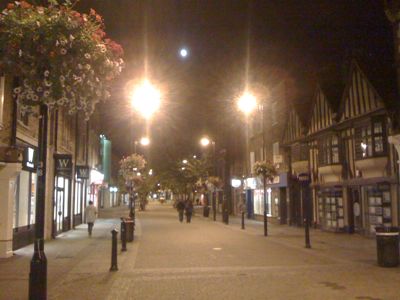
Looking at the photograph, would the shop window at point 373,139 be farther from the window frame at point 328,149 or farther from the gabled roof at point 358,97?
the window frame at point 328,149

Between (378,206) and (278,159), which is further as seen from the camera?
(278,159)

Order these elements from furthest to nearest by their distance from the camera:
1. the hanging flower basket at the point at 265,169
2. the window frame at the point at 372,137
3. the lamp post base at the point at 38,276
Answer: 1. the hanging flower basket at the point at 265,169
2. the window frame at the point at 372,137
3. the lamp post base at the point at 38,276

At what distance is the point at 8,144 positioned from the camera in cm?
1623

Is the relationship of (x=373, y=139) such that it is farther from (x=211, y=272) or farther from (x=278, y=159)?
(x=211, y=272)

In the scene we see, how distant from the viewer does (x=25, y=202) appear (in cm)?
1906

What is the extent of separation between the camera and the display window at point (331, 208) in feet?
82.4

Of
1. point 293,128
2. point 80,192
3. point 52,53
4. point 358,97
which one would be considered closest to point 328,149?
point 358,97

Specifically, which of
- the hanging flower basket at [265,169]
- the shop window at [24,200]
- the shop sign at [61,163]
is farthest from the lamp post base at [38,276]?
the hanging flower basket at [265,169]

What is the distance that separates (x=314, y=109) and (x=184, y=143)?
4003cm

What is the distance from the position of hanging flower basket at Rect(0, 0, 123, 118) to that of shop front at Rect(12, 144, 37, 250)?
9142 mm

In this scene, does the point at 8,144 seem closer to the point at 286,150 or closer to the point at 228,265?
the point at 228,265

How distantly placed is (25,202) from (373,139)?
14058 millimetres

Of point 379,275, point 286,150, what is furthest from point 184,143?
point 379,275

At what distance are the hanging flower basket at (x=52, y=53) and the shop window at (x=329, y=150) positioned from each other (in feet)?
60.4
